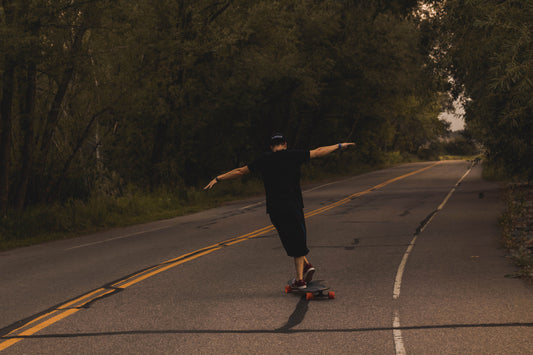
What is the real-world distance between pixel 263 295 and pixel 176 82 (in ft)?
68.5

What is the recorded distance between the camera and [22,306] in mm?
7836

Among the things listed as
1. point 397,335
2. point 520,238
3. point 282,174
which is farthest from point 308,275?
point 520,238

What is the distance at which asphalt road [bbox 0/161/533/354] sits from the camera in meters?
5.95

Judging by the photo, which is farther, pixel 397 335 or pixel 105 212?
pixel 105 212

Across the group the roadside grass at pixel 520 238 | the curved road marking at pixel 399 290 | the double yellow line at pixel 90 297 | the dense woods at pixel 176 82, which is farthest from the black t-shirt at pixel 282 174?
the dense woods at pixel 176 82

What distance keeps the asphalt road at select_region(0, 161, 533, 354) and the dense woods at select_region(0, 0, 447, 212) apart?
18.5ft

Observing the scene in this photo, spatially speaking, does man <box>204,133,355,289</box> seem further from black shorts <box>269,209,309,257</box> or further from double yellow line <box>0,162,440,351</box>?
double yellow line <box>0,162,440,351</box>

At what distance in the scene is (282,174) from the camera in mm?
7691

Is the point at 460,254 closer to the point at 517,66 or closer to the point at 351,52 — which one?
the point at 517,66

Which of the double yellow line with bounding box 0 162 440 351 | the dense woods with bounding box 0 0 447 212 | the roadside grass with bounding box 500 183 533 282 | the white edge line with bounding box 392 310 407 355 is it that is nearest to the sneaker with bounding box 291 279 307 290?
the white edge line with bounding box 392 310 407 355

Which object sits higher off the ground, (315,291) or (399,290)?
(315,291)

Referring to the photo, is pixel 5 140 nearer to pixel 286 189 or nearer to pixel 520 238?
pixel 286 189

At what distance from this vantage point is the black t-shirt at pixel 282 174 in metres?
7.65

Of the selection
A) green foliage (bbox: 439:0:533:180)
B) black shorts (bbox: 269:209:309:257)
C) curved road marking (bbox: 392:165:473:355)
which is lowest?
curved road marking (bbox: 392:165:473:355)
